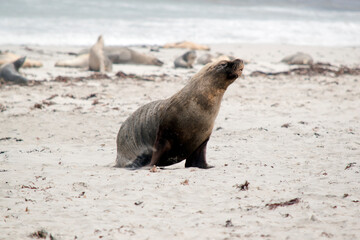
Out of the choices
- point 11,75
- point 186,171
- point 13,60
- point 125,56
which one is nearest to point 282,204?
point 186,171

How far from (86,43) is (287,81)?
32.6ft

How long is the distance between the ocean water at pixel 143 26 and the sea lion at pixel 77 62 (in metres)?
5.43

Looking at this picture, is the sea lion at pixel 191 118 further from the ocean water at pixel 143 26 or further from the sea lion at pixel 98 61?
the ocean water at pixel 143 26

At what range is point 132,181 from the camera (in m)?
4.02

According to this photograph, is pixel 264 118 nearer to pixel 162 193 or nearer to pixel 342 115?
pixel 342 115

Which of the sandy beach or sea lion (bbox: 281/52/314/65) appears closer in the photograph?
the sandy beach

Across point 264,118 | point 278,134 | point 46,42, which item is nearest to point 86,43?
point 46,42

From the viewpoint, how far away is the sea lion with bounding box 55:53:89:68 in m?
12.5

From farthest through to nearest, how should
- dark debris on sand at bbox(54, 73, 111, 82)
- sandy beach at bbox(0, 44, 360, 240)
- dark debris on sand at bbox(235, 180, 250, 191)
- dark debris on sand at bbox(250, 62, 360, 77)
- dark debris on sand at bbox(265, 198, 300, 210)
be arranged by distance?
1. dark debris on sand at bbox(250, 62, 360, 77)
2. dark debris on sand at bbox(54, 73, 111, 82)
3. dark debris on sand at bbox(235, 180, 250, 191)
4. dark debris on sand at bbox(265, 198, 300, 210)
5. sandy beach at bbox(0, 44, 360, 240)

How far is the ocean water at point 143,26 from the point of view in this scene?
65.5 ft

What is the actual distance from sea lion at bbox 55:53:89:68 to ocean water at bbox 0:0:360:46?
17.8 feet

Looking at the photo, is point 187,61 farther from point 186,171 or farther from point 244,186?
point 244,186

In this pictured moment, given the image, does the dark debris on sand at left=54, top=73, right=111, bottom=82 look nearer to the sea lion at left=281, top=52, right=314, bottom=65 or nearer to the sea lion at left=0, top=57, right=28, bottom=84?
the sea lion at left=0, top=57, right=28, bottom=84

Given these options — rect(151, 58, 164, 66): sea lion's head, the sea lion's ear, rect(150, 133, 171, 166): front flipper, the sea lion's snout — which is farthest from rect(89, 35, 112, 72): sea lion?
the sea lion's snout
